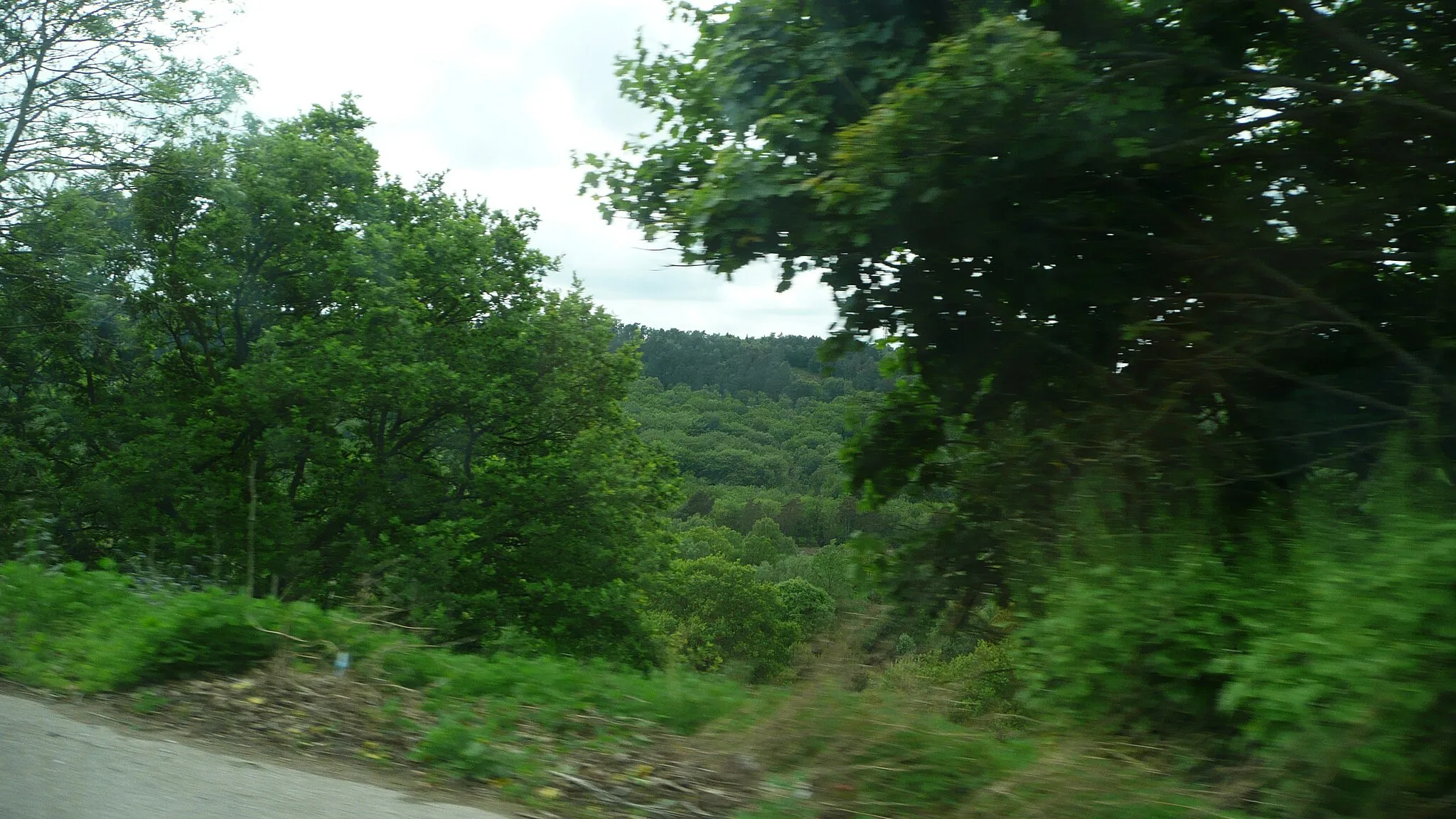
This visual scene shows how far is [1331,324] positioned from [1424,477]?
6.21 ft

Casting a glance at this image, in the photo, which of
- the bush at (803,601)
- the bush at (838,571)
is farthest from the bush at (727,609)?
the bush at (838,571)

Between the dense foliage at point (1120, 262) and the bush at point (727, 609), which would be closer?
the dense foliage at point (1120, 262)

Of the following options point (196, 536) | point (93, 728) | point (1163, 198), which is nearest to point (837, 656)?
point (93, 728)

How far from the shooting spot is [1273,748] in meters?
3.90

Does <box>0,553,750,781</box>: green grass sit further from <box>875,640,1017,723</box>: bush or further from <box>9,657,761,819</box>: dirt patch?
<box>875,640,1017,723</box>: bush

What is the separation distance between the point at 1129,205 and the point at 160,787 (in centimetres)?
638

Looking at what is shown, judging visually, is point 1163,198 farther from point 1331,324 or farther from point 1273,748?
point 1273,748

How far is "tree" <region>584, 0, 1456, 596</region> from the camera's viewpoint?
19.7 feet

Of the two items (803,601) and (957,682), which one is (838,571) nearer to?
(957,682)

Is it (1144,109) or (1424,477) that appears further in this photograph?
(1144,109)

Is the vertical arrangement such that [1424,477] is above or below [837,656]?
above

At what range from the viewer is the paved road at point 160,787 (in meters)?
3.80

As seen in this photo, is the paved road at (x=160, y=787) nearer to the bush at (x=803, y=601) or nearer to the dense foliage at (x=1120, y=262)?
the bush at (x=803, y=601)

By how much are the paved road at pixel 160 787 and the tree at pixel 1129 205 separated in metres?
3.86
